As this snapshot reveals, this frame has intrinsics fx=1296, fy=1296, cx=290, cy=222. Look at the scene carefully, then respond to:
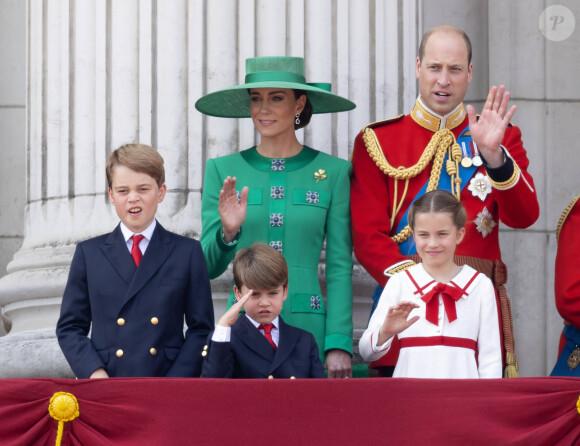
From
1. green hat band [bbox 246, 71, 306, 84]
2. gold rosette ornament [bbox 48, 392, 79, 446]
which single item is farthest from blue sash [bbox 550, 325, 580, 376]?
gold rosette ornament [bbox 48, 392, 79, 446]

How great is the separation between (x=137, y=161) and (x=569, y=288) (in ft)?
5.27

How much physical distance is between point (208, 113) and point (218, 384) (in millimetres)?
1789

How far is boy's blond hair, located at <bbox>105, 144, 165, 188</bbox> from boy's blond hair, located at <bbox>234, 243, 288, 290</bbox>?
40 centimetres

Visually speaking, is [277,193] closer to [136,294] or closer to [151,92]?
[136,294]

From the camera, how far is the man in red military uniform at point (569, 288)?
4652 millimetres

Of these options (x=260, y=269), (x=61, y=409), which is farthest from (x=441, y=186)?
(x=61, y=409)

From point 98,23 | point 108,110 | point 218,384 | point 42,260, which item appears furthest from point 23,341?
point 218,384

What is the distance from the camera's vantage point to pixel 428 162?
15.9 feet

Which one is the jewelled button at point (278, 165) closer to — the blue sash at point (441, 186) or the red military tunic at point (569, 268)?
the blue sash at point (441, 186)

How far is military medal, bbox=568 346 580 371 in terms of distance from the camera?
4.68m

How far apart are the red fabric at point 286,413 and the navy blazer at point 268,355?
510mm

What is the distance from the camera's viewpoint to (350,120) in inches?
228

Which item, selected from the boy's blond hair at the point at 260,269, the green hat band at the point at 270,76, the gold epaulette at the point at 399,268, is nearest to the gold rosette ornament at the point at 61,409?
the boy's blond hair at the point at 260,269

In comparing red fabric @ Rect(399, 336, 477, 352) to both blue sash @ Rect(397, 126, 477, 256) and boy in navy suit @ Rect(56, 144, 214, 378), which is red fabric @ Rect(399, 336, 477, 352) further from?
boy in navy suit @ Rect(56, 144, 214, 378)
